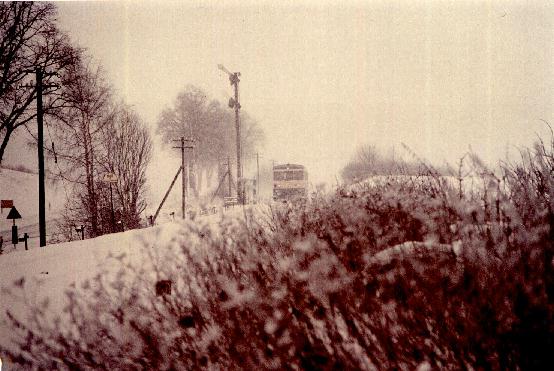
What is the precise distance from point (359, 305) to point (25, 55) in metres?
12.6

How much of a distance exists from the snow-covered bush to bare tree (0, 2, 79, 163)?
9800mm

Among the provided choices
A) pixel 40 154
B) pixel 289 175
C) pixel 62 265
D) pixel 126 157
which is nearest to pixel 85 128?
pixel 126 157

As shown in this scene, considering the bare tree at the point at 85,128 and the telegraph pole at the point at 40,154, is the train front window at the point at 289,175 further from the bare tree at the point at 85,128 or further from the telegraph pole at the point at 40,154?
the telegraph pole at the point at 40,154

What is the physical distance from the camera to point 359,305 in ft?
Result: 6.63

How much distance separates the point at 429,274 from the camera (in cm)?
191

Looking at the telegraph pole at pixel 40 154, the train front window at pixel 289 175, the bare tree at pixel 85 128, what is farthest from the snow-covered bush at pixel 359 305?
the train front window at pixel 289 175

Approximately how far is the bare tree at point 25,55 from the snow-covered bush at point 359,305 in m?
9.80

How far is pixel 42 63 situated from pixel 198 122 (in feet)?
Result: 63.1

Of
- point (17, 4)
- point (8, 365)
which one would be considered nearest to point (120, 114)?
point (17, 4)

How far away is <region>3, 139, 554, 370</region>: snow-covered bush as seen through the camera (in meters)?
1.65

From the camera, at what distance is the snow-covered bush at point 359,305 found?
65.1 inches

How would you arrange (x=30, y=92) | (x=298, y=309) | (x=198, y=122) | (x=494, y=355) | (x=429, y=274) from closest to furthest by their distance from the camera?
(x=494, y=355), (x=429, y=274), (x=298, y=309), (x=30, y=92), (x=198, y=122)

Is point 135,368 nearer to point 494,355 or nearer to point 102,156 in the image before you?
point 494,355

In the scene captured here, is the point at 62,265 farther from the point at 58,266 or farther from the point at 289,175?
the point at 289,175
